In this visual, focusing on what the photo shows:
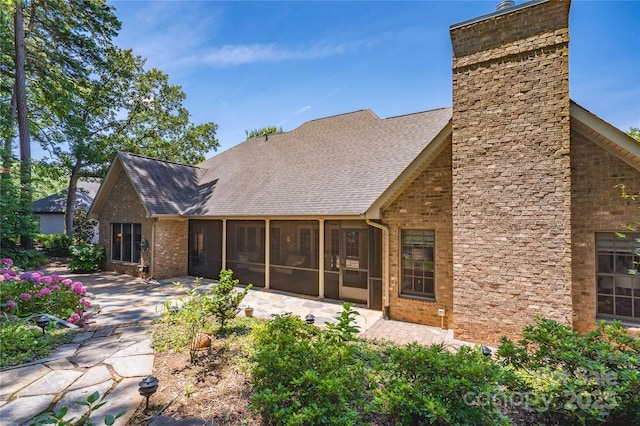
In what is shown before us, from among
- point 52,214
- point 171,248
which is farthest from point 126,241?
point 52,214

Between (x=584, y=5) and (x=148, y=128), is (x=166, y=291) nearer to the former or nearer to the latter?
(x=584, y=5)

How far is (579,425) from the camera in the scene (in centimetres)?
271

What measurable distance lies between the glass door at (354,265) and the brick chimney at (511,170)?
306 centimetres

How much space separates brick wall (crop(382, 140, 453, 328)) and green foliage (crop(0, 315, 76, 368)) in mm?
7073

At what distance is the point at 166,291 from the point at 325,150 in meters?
8.49

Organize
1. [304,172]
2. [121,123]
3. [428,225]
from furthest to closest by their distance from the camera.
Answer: [121,123] < [304,172] < [428,225]

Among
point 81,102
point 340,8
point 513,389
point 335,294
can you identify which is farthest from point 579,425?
point 81,102

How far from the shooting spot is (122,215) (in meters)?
13.4

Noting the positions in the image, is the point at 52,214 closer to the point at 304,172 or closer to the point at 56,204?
the point at 56,204

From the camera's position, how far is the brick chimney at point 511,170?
5.36 metres

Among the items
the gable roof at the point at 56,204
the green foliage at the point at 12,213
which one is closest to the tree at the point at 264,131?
the gable roof at the point at 56,204

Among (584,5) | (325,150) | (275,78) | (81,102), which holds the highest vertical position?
(81,102)

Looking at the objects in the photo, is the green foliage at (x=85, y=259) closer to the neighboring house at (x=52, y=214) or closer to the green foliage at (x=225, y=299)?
the green foliage at (x=225, y=299)

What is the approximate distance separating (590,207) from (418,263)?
352cm
